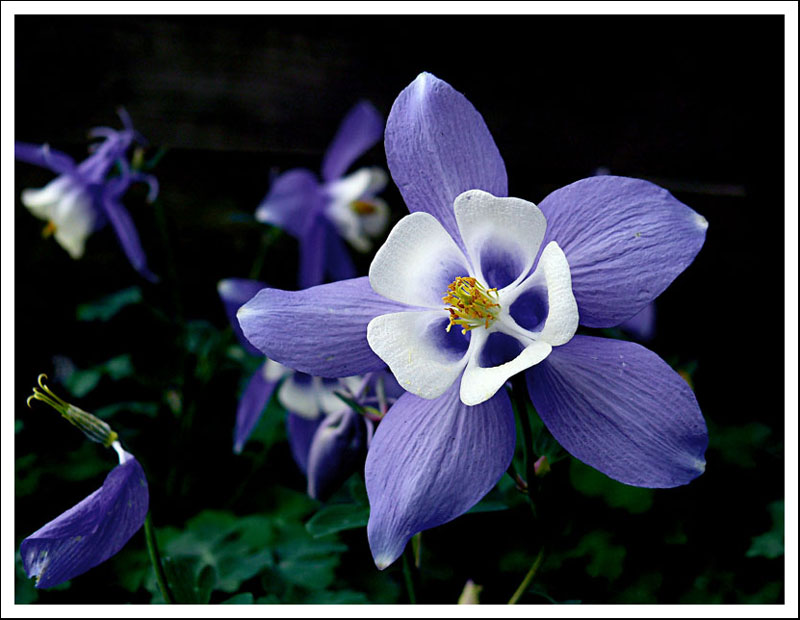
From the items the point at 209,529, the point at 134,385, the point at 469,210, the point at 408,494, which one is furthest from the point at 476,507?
the point at 134,385

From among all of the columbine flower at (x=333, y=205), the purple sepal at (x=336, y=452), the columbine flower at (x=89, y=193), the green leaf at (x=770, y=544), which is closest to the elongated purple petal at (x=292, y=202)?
the columbine flower at (x=333, y=205)

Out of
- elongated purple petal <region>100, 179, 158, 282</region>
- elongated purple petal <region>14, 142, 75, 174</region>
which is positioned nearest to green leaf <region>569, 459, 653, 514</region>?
elongated purple petal <region>100, 179, 158, 282</region>

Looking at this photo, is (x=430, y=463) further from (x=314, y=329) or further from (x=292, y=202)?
(x=292, y=202)

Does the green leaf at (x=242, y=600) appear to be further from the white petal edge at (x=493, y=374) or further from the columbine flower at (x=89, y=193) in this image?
the columbine flower at (x=89, y=193)

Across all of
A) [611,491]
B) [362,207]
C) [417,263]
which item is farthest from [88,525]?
[362,207]

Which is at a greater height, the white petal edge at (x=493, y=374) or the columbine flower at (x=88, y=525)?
the white petal edge at (x=493, y=374)

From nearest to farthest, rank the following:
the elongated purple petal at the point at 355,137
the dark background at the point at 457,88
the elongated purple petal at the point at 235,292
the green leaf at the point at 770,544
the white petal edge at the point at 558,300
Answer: the white petal edge at the point at 558,300 → the green leaf at the point at 770,544 → the elongated purple petal at the point at 235,292 → the elongated purple petal at the point at 355,137 → the dark background at the point at 457,88
